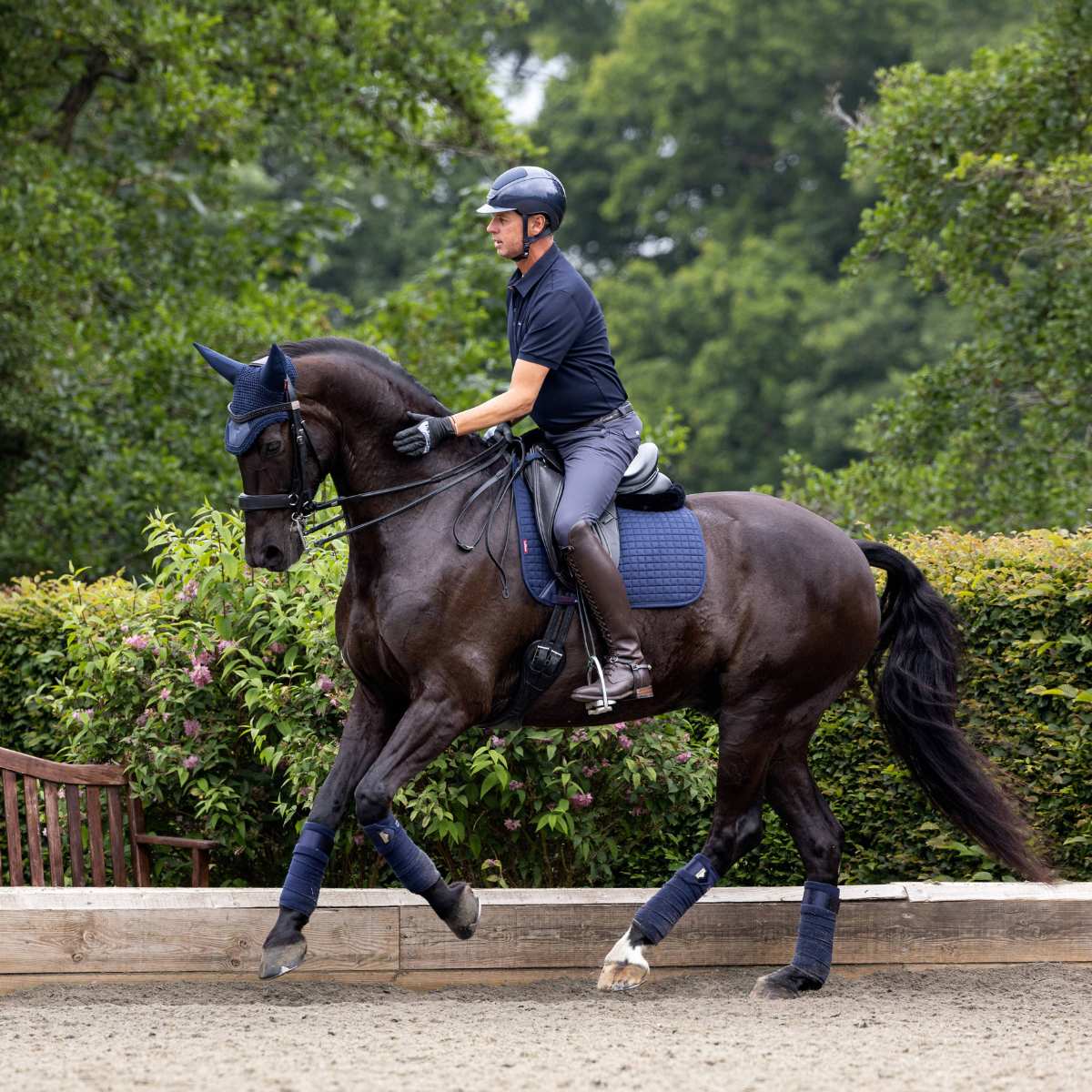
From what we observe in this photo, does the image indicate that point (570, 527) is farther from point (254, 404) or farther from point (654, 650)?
point (254, 404)

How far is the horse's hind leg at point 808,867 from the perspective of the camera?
5953 millimetres

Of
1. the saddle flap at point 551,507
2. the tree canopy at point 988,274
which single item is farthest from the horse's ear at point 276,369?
the tree canopy at point 988,274

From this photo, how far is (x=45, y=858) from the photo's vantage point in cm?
808

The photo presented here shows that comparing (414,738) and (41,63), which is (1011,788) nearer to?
(414,738)

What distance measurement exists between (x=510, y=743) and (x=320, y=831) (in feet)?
3.23

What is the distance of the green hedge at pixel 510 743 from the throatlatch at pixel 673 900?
1.84 ft

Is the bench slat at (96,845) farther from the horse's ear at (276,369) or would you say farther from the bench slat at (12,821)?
the horse's ear at (276,369)

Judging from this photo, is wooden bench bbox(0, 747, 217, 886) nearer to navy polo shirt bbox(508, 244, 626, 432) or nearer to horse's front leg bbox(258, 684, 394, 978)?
horse's front leg bbox(258, 684, 394, 978)

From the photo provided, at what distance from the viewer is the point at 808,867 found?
20.2ft

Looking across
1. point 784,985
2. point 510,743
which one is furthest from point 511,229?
point 784,985

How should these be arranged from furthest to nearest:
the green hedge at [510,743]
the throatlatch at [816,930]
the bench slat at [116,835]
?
the bench slat at [116,835], the green hedge at [510,743], the throatlatch at [816,930]

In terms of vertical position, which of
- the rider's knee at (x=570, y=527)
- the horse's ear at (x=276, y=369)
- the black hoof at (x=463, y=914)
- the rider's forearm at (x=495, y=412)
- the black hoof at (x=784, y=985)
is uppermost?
the horse's ear at (x=276, y=369)

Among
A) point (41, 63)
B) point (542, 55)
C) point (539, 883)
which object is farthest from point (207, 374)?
point (542, 55)

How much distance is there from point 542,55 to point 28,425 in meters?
28.2
